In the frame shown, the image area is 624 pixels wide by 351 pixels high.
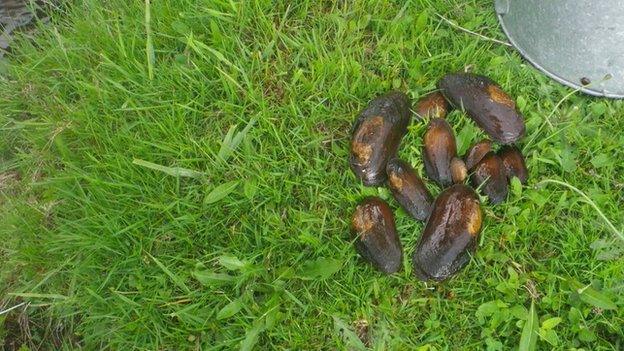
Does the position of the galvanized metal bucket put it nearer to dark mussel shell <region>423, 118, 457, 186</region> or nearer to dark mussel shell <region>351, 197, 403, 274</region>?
dark mussel shell <region>423, 118, 457, 186</region>

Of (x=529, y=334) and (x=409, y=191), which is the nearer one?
(x=529, y=334)

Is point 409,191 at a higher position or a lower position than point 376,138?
lower

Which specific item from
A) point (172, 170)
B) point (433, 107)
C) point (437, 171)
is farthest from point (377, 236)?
point (172, 170)

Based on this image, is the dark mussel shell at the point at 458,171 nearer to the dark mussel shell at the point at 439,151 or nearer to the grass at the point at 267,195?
the dark mussel shell at the point at 439,151

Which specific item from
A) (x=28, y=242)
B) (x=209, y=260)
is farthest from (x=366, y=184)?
(x=28, y=242)

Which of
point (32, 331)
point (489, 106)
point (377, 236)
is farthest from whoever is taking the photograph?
point (32, 331)

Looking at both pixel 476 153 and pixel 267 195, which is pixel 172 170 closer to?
pixel 267 195
